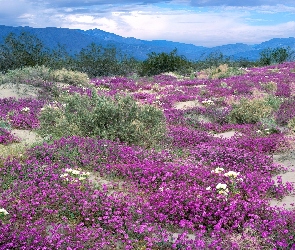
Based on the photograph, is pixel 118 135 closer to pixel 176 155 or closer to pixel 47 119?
pixel 176 155

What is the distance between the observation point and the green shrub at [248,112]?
50.8 ft

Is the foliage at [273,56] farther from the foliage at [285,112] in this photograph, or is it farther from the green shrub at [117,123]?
the green shrub at [117,123]

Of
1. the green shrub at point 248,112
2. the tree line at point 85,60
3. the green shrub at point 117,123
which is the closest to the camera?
the green shrub at point 117,123

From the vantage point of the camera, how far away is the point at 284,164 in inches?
399

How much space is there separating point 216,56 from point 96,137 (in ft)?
169

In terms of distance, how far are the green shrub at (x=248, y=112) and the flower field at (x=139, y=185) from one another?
110 cm

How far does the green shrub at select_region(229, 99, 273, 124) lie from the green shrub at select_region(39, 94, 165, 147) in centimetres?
400

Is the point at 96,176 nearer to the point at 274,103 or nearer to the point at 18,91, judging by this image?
the point at 274,103

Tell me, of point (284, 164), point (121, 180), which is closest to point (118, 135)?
point (121, 180)

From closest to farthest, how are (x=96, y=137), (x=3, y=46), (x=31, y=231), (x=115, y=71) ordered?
1. (x=31, y=231)
2. (x=96, y=137)
3. (x=3, y=46)
4. (x=115, y=71)

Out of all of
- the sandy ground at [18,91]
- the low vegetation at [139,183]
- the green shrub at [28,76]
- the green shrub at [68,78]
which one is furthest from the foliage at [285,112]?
the green shrub at [68,78]

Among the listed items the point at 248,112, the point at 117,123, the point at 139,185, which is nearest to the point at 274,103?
the point at 248,112

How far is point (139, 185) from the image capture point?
822cm

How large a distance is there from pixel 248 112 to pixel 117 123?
6048 mm
